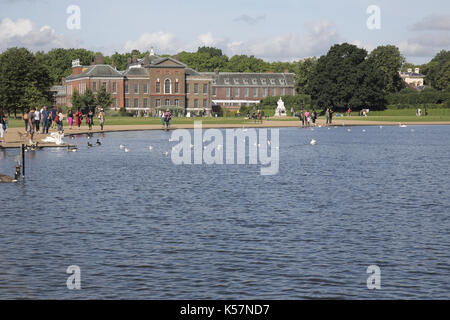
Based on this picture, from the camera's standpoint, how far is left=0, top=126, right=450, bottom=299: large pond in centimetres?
1177

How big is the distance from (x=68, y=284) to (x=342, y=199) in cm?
1178

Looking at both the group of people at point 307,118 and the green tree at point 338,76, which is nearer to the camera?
the group of people at point 307,118

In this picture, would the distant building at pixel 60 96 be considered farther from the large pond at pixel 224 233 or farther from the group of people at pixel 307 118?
the large pond at pixel 224 233

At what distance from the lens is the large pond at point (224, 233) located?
38.6 feet
